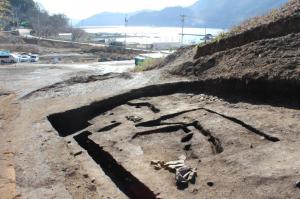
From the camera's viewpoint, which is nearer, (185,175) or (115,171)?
(185,175)

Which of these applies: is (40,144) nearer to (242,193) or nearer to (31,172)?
(31,172)

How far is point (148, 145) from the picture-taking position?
27.3 feet

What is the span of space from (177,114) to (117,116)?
1678 mm

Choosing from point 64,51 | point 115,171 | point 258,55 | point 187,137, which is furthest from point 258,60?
point 64,51

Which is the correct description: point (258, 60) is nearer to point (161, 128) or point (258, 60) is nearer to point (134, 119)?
point (161, 128)

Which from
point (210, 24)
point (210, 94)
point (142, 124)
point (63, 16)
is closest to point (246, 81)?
point (210, 94)

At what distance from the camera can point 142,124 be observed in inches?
383

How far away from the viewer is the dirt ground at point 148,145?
595 centimetres

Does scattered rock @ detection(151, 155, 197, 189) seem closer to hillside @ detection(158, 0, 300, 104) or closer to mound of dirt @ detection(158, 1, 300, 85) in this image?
hillside @ detection(158, 0, 300, 104)

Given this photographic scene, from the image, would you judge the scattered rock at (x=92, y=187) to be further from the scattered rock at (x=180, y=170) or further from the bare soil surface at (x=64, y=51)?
the bare soil surface at (x=64, y=51)

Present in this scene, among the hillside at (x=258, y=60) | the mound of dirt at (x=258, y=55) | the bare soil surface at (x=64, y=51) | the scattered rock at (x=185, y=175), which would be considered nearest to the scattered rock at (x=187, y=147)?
the scattered rock at (x=185, y=175)

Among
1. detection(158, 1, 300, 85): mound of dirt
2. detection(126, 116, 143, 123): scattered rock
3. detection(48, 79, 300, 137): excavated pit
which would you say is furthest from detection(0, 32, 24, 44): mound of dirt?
detection(126, 116, 143, 123): scattered rock

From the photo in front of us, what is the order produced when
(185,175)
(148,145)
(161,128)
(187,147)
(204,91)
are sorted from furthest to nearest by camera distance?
(204,91), (161,128), (148,145), (187,147), (185,175)

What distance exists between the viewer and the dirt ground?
5953mm
